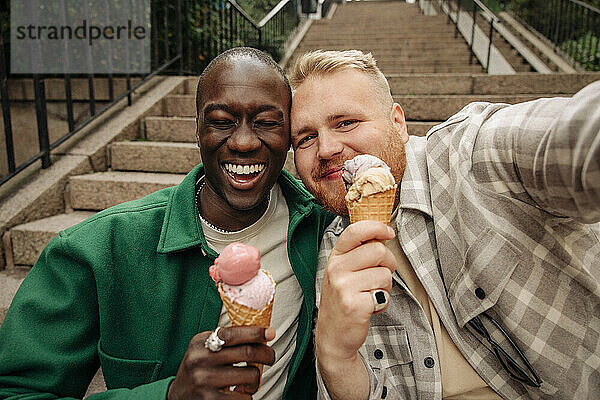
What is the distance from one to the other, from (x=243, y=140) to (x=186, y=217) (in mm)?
442

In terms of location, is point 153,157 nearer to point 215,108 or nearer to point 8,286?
point 8,286

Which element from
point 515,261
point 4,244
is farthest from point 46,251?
point 4,244

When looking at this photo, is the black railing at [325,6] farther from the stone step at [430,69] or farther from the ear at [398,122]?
the ear at [398,122]

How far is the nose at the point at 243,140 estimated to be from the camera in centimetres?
185

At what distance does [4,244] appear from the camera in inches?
142

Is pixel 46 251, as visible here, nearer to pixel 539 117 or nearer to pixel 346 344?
pixel 346 344

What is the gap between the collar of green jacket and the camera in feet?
5.97

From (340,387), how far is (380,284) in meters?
0.51

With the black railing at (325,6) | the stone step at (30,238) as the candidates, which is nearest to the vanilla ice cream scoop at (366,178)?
the stone step at (30,238)

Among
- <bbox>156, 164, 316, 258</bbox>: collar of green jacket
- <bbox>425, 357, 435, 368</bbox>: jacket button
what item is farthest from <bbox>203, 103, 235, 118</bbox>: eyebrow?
<bbox>425, 357, 435, 368</bbox>: jacket button

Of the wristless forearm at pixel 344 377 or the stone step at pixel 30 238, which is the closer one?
the wristless forearm at pixel 344 377

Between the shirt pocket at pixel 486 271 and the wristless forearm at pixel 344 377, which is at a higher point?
the shirt pocket at pixel 486 271

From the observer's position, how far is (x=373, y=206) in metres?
1.51

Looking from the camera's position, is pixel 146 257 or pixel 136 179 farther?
→ pixel 136 179
